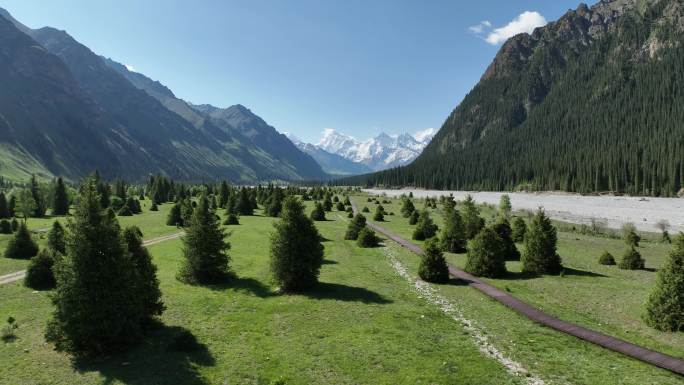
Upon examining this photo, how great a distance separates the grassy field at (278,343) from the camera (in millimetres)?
16625

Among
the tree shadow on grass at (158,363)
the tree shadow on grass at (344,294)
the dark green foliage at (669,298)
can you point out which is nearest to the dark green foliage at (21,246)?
the tree shadow on grass at (158,363)

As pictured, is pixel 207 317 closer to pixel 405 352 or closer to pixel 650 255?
pixel 405 352

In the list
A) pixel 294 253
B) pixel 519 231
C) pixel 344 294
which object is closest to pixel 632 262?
pixel 519 231

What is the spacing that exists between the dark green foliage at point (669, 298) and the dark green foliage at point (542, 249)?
12.9m

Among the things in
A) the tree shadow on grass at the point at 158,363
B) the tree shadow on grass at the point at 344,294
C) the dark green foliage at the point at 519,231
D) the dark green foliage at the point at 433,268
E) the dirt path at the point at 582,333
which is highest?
the dark green foliage at the point at 519,231

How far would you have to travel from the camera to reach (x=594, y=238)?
59844mm

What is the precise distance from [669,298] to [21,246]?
5555cm

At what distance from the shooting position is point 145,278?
22.9 metres

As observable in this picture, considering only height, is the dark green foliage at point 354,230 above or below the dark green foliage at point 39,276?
above

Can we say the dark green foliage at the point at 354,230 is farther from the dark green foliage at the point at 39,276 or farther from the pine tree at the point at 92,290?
the pine tree at the point at 92,290

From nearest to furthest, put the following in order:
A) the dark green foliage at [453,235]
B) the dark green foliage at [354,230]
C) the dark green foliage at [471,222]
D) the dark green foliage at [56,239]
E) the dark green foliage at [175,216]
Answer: the dark green foliage at [56,239], the dark green foliage at [453,235], the dark green foliage at [471,222], the dark green foliage at [354,230], the dark green foliage at [175,216]

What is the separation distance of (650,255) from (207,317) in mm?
49747

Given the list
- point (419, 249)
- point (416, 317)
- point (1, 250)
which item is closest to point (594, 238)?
point (419, 249)

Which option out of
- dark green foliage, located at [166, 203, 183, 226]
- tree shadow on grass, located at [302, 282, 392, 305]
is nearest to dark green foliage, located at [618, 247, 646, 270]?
tree shadow on grass, located at [302, 282, 392, 305]
